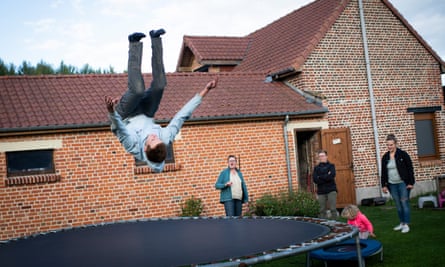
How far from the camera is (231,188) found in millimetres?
8133

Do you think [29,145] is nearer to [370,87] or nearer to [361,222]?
[361,222]

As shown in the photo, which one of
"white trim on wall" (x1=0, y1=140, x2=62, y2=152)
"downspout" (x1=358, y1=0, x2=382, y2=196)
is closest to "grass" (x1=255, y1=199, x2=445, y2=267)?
"downspout" (x1=358, y1=0, x2=382, y2=196)

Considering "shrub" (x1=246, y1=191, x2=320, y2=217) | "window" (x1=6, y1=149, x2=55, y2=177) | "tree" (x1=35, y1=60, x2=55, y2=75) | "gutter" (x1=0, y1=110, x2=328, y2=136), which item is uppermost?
"tree" (x1=35, y1=60, x2=55, y2=75)

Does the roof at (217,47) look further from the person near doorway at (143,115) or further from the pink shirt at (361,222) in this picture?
the person near doorway at (143,115)

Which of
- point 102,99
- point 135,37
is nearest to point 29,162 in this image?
point 102,99

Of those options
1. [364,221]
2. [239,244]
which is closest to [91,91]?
[364,221]

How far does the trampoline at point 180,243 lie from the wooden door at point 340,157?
606cm

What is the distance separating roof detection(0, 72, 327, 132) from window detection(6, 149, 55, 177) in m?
0.51

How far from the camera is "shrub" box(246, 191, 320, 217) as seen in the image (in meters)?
10.3

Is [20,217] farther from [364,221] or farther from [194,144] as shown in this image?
[364,221]

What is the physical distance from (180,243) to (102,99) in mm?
6888

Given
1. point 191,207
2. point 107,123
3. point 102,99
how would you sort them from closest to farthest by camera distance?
point 107,123 < point 191,207 < point 102,99

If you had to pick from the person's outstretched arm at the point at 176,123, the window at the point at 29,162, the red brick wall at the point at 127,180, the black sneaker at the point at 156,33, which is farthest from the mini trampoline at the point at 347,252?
the window at the point at 29,162

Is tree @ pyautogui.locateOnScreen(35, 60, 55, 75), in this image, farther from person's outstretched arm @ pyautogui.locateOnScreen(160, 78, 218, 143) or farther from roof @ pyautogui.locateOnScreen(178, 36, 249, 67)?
person's outstretched arm @ pyautogui.locateOnScreen(160, 78, 218, 143)
